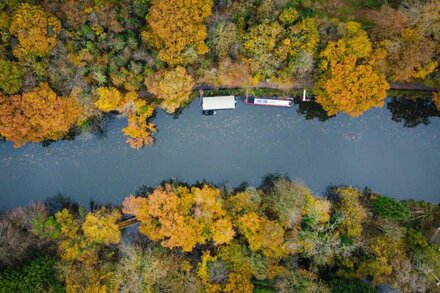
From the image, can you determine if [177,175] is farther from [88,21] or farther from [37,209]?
[88,21]

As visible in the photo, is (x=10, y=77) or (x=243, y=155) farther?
(x=243, y=155)

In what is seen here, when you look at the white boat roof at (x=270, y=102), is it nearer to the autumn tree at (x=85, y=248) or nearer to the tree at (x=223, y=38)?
the tree at (x=223, y=38)

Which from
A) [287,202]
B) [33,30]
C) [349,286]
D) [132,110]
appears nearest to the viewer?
[33,30]

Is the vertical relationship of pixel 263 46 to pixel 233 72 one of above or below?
above

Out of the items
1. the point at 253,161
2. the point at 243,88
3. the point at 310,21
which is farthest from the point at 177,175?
the point at 310,21

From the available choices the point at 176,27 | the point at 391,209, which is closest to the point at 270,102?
the point at 176,27

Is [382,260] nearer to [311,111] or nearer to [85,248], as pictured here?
[311,111]

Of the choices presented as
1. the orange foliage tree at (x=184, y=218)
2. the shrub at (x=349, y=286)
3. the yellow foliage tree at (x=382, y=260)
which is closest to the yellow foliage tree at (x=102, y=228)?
the orange foliage tree at (x=184, y=218)
